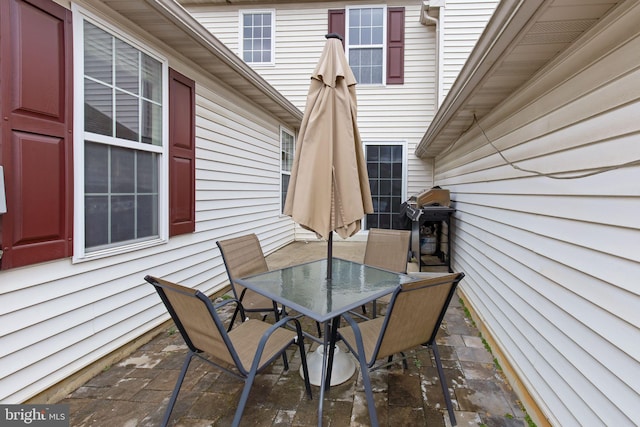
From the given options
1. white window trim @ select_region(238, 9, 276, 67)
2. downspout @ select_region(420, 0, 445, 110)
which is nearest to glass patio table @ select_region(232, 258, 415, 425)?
downspout @ select_region(420, 0, 445, 110)

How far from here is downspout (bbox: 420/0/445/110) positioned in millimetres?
6609

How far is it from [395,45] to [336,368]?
284 inches

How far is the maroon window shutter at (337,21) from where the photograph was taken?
7.55 m

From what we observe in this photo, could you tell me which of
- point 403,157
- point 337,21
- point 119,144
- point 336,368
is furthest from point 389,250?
point 337,21

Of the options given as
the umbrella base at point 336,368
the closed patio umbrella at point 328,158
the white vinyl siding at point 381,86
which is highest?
the white vinyl siding at point 381,86

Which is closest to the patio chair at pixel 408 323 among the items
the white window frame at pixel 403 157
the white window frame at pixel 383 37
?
the white window frame at pixel 403 157

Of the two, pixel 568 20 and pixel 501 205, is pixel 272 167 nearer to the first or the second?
pixel 501 205

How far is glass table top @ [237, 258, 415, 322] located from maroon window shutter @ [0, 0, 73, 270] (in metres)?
1.23

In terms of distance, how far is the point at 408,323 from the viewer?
71.2 inches

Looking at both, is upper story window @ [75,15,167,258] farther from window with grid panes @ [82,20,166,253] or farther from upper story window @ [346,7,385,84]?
upper story window @ [346,7,385,84]

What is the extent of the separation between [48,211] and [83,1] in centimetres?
147

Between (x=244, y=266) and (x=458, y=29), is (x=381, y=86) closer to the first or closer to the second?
(x=458, y=29)

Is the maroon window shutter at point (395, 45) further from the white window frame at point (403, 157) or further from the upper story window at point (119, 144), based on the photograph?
the upper story window at point (119, 144)

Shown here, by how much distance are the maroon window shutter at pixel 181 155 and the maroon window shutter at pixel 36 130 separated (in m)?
1.11
